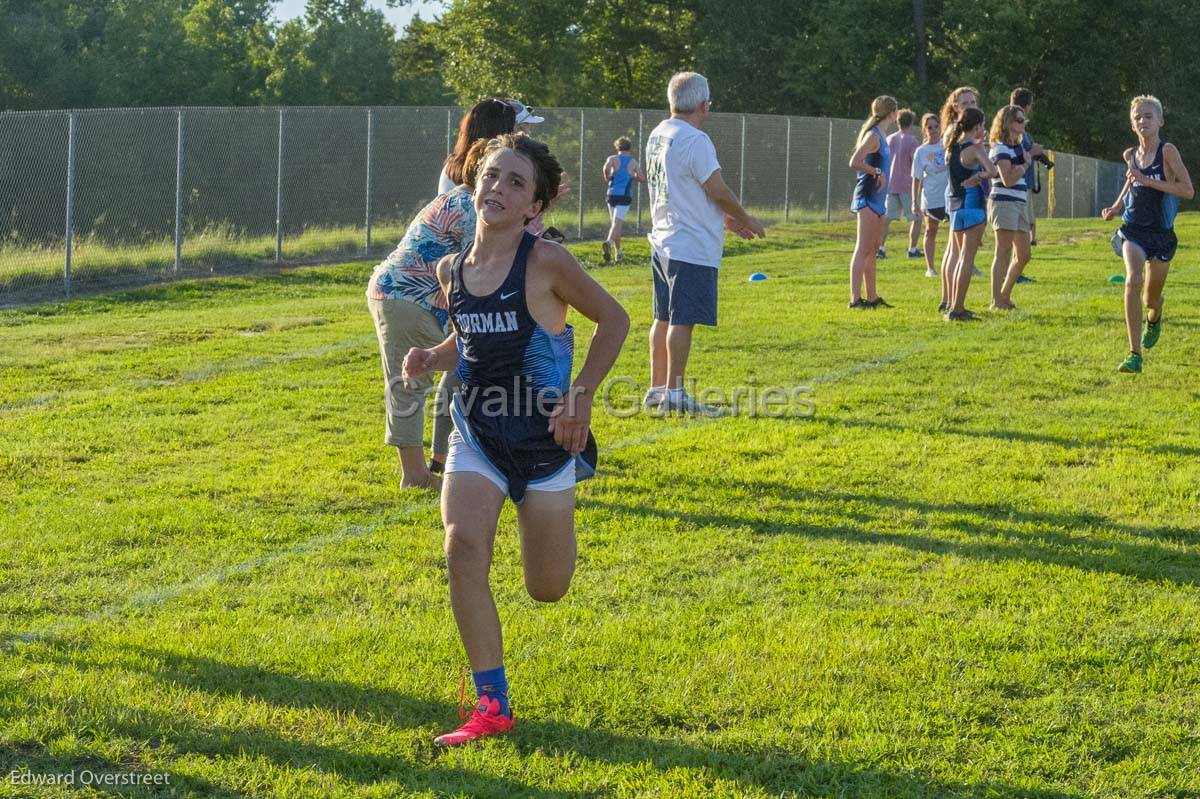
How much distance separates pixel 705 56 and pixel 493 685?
149ft

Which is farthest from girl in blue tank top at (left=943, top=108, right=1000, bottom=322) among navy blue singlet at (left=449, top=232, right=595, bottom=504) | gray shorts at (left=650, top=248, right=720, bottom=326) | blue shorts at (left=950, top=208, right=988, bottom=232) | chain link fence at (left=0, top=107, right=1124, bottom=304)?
navy blue singlet at (left=449, top=232, right=595, bottom=504)

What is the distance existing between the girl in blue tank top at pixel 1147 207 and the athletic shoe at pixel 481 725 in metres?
7.73

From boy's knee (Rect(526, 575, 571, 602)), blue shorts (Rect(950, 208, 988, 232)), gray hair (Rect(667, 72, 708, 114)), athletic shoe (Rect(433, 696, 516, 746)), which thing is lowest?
athletic shoe (Rect(433, 696, 516, 746))

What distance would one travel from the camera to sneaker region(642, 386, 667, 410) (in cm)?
948

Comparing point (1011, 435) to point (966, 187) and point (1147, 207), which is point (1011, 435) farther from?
point (966, 187)

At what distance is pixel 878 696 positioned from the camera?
4.59 metres

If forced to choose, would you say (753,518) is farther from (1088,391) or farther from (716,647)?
(1088,391)

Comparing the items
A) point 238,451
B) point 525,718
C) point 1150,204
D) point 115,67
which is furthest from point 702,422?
point 115,67

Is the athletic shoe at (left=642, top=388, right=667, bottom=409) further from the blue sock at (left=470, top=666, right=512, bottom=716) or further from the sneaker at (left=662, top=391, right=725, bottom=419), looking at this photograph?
the blue sock at (left=470, top=666, right=512, bottom=716)

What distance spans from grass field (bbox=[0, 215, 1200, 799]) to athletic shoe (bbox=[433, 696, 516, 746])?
5 centimetres

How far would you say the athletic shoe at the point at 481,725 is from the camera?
4.20m

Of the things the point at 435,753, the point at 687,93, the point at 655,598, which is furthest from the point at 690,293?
the point at 435,753

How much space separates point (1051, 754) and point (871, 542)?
232 centimetres

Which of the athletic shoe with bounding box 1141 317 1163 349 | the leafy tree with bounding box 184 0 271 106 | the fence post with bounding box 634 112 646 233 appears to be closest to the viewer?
the athletic shoe with bounding box 1141 317 1163 349
